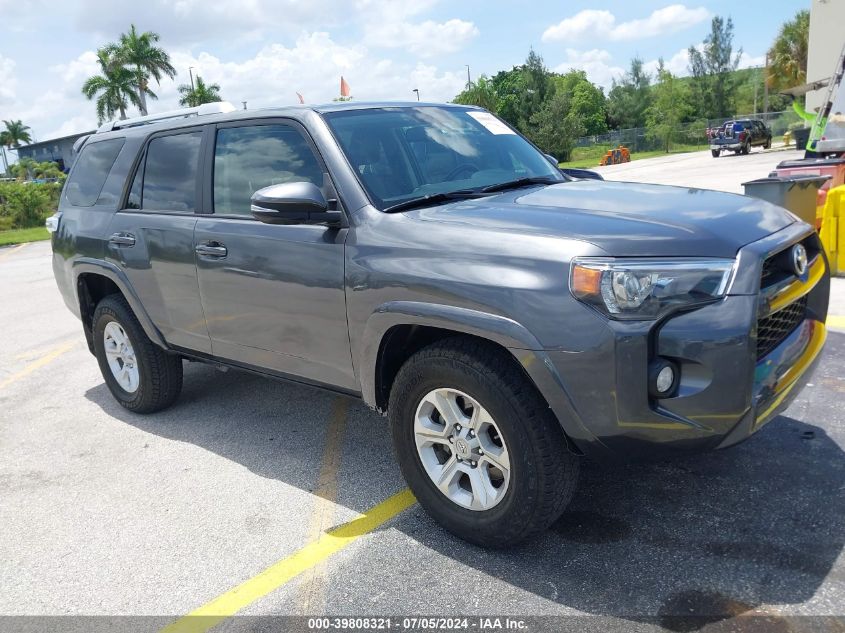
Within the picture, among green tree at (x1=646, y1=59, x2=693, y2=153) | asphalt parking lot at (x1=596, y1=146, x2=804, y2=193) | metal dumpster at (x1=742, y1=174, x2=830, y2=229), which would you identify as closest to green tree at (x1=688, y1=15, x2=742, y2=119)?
green tree at (x1=646, y1=59, x2=693, y2=153)

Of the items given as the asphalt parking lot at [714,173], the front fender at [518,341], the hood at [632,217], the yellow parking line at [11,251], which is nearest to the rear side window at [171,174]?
the hood at [632,217]

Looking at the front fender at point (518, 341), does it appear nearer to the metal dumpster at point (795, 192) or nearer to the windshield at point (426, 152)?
the windshield at point (426, 152)

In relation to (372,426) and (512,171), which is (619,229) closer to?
(512,171)

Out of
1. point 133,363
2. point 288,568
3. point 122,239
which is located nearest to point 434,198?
point 288,568

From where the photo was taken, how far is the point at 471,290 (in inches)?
108

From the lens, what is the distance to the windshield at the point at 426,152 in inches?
136

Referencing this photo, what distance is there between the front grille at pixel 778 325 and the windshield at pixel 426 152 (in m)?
1.52

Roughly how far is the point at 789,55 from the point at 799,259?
57.3 meters

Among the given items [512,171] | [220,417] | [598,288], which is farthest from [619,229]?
[220,417]

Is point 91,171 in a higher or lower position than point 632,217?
higher

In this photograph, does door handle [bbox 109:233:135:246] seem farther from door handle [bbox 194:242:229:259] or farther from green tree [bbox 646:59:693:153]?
green tree [bbox 646:59:693:153]

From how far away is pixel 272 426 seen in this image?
4684 millimetres

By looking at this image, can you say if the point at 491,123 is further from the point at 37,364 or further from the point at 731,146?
the point at 731,146

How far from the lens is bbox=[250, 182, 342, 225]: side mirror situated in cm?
316
